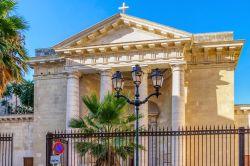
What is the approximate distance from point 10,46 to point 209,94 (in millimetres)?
13325

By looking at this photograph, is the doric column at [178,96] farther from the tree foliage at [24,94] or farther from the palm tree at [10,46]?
the tree foliage at [24,94]

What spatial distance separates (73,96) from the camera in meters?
24.1

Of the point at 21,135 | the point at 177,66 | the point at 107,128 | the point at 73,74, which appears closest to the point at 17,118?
the point at 21,135

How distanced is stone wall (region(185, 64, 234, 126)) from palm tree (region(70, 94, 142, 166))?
10.1 metres

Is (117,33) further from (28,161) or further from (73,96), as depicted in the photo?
(28,161)

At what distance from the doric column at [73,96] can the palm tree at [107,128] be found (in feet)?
30.0

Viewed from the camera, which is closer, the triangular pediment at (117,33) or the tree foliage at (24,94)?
the triangular pediment at (117,33)

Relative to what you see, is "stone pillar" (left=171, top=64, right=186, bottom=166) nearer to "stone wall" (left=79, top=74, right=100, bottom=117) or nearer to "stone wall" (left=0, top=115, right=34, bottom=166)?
"stone wall" (left=79, top=74, right=100, bottom=117)

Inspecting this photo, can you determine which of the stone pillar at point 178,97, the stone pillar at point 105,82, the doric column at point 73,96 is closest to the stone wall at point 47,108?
the doric column at point 73,96

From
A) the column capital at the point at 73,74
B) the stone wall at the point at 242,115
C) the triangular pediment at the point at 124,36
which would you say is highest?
the triangular pediment at the point at 124,36

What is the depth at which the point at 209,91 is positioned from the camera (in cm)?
2406

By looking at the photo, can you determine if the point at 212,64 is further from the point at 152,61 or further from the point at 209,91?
the point at 152,61

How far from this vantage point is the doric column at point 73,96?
23.8 metres

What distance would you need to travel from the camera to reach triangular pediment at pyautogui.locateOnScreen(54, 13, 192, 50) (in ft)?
75.9
